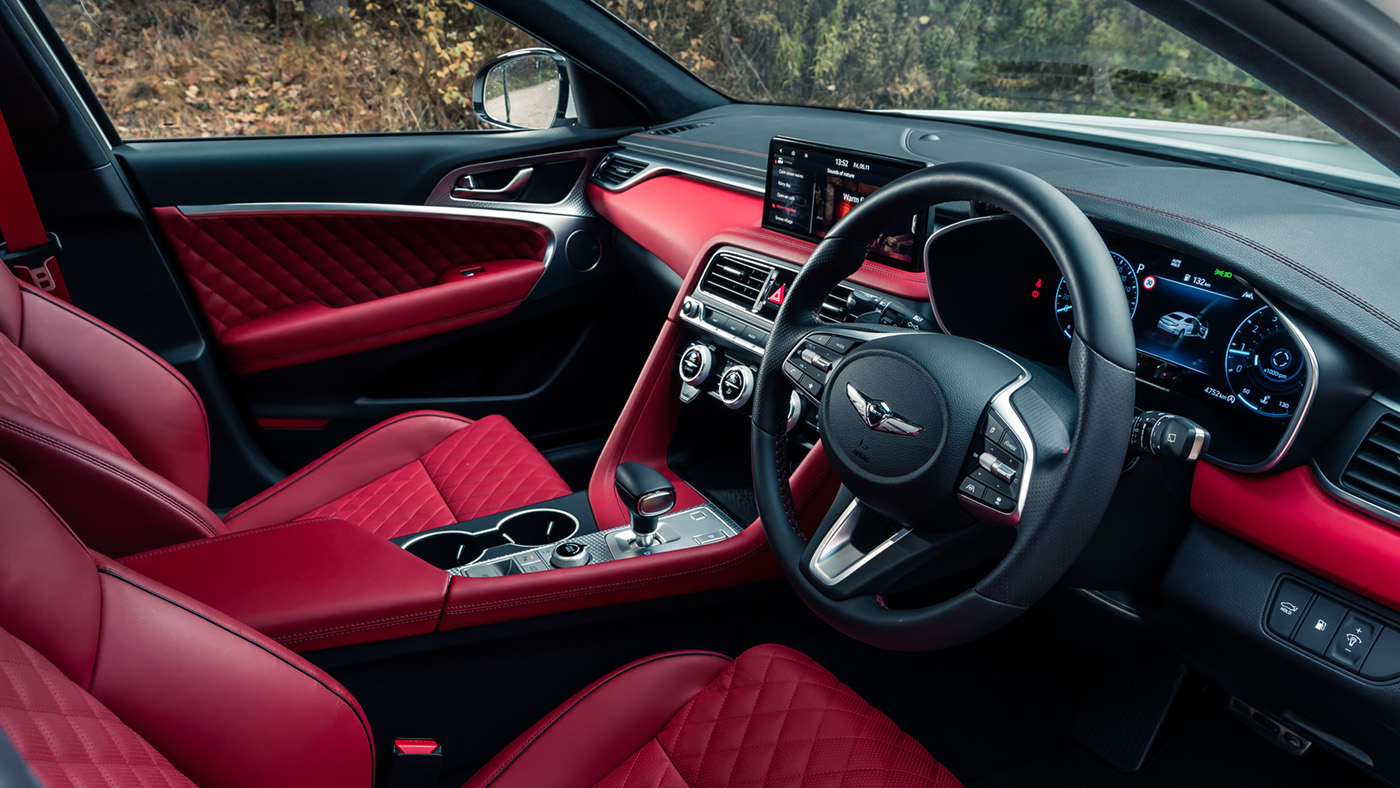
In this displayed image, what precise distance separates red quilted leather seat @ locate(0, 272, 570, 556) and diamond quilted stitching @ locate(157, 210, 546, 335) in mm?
543

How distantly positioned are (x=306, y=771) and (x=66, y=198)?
1648 millimetres

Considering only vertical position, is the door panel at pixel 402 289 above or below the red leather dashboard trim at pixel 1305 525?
below

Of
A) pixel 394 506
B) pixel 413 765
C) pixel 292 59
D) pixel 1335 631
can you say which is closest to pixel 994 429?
pixel 1335 631

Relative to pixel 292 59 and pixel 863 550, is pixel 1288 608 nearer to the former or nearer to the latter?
pixel 863 550

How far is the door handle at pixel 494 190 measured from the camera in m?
2.35

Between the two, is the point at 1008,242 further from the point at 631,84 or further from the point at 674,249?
the point at 631,84

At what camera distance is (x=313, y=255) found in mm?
2236

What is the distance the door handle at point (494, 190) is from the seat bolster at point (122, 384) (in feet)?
3.13

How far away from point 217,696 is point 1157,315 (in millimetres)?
1118

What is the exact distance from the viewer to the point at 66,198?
6.38 feet

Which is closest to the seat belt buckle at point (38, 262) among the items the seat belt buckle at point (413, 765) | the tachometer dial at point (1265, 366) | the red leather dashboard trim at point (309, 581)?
the red leather dashboard trim at point (309, 581)

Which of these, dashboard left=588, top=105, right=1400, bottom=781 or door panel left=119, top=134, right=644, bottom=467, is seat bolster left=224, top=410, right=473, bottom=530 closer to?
door panel left=119, top=134, right=644, bottom=467

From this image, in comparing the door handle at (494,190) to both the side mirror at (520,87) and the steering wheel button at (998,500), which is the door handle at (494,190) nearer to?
the side mirror at (520,87)

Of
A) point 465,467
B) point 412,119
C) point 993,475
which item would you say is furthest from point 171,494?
point 412,119
